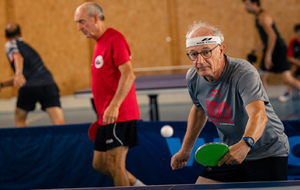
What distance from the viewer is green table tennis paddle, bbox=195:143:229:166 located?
1800 millimetres

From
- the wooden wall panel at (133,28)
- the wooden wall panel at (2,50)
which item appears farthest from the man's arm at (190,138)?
the wooden wall panel at (2,50)

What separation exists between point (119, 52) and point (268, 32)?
396 centimetres

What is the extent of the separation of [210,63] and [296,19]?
8434 millimetres

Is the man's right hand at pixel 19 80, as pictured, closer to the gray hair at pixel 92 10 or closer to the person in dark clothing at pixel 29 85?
the person in dark clothing at pixel 29 85

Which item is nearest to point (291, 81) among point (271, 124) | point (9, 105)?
point (271, 124)

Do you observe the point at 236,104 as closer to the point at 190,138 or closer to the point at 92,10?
the point at 190,138

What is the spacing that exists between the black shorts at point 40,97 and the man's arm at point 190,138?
2562 millimetres

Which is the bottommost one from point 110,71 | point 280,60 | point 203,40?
point 280,60

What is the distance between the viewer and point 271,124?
2201mm

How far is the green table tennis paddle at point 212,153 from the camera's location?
5.90 ft

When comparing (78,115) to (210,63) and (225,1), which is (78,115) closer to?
(225,1)

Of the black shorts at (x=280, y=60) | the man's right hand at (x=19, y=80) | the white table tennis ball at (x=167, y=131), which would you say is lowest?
the black shorts at (x=280, y=60)

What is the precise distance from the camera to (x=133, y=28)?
35.1 feet

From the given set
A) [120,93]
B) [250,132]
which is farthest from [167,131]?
[250,132]
